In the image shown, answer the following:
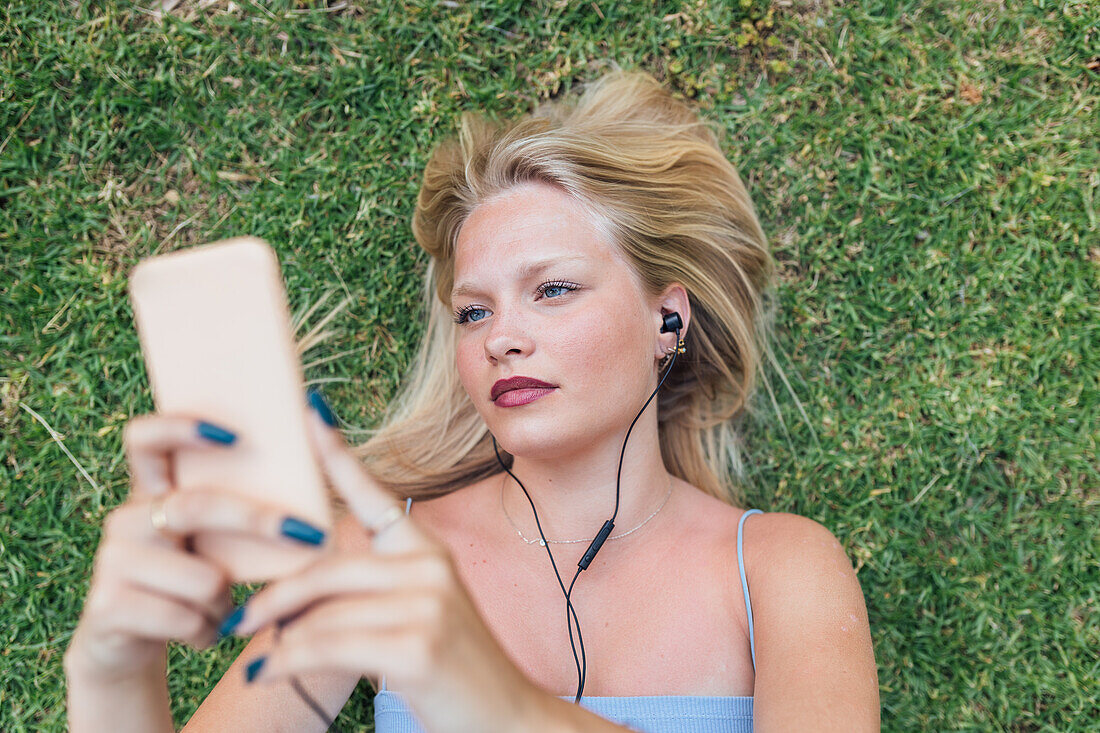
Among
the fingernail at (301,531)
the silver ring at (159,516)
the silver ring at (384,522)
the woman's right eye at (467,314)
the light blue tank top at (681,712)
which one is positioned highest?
the silver ring at (384,522)

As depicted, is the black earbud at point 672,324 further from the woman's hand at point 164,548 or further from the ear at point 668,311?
the woman's hand at point 164,548

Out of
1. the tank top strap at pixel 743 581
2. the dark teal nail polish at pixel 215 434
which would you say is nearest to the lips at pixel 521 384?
the tank top strap at pixel 743 581

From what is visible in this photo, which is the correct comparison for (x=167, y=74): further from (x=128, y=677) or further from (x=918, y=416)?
(x=918, y=416)

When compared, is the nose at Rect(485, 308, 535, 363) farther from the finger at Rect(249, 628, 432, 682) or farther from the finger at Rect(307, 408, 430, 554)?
the finger at Rect(249, 628, 432, 682)

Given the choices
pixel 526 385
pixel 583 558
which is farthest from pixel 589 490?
pixel 526 385

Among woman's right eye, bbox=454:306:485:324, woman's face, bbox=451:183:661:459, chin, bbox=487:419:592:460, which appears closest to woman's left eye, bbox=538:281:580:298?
woman's face, bbox=451:183:661:459

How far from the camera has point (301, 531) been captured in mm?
1659

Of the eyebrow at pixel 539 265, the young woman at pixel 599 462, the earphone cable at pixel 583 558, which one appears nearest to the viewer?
the young woman at pixel 599 462

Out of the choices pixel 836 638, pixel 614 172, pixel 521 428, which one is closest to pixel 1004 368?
pixel 836 638

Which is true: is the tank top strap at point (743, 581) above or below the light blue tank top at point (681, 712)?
above

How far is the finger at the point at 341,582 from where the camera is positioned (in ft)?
5.25

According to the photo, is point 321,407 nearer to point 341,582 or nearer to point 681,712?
point 341,582

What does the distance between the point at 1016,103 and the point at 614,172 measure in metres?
2.33

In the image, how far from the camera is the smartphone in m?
1.71
